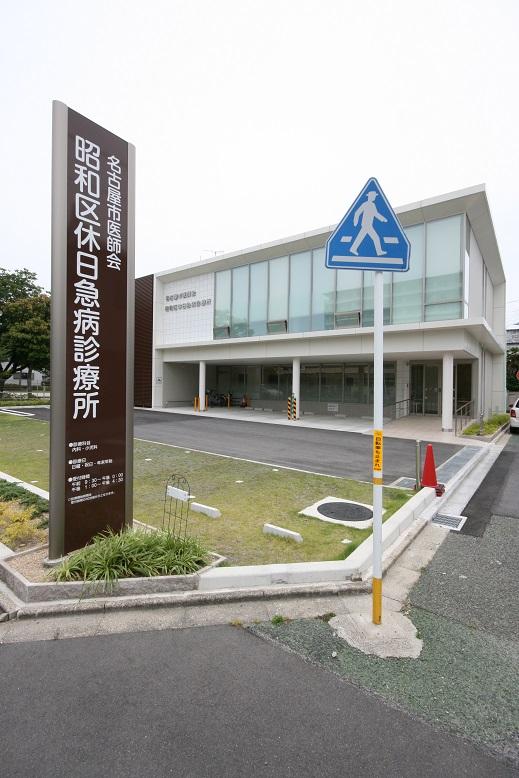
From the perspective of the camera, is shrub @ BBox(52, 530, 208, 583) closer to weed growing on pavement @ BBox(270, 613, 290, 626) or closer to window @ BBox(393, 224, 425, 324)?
weed growing on pavement @ BBox(270, 613, 290, 626)

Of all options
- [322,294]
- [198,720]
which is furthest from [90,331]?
[322,294]

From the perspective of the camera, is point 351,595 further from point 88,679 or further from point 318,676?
point 88,679

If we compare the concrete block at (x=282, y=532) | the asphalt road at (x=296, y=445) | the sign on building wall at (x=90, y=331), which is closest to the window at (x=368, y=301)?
the asphalt road at (x=296, y=445)

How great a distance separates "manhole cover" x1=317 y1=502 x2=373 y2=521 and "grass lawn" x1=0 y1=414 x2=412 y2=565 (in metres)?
0.32

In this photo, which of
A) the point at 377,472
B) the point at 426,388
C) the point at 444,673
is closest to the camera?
the point at 444,673

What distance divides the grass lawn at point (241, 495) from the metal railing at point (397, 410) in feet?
47.3

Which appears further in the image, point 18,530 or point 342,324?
point 342,324

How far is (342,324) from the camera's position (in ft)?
64.1

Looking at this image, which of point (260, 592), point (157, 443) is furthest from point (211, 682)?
point (157, 443)

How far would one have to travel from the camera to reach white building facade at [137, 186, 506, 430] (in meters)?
16.5

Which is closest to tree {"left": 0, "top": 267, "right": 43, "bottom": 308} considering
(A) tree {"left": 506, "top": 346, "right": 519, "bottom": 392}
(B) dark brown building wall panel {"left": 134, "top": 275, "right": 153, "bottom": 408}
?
(B) dark brown building wall panel {"left": 134, "top": 275, "right": 153, "bottom": 408}

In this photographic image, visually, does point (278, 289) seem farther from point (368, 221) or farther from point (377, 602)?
point (377, 602)

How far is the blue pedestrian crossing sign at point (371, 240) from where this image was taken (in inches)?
138

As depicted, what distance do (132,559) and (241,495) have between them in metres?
3.34
